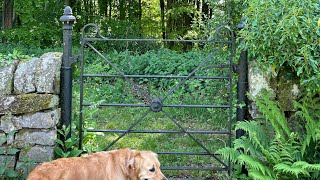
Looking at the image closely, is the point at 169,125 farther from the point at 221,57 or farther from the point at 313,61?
the point at 313,61

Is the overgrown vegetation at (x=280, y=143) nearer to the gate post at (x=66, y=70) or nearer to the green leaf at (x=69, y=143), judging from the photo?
the green leaf at (x=69, y=143)

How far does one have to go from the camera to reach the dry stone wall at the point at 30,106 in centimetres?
459

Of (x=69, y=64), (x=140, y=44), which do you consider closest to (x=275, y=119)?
(x=69, y=64)

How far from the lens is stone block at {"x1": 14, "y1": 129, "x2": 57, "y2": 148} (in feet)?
15.3

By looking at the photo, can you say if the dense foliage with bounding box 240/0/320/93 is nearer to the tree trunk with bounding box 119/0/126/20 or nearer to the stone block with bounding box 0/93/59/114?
the stone block with bounding box 0/93/59/114

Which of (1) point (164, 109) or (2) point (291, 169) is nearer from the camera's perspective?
(2) point (291, 169)

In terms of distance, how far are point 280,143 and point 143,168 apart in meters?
1.31

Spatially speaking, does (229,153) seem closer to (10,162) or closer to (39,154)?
(39,154)

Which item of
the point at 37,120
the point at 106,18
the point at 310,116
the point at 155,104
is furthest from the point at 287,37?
the point at 106,18

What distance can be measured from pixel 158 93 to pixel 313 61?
519 centimetres

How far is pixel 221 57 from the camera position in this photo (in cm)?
736

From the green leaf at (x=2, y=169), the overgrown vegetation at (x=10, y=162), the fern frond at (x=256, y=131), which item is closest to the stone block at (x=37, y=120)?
the overgrown vegetation at (x=10, y=162)

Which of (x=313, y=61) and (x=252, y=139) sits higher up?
(x=313, y=61)

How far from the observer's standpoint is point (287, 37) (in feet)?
13.0
